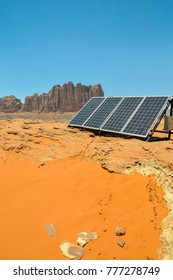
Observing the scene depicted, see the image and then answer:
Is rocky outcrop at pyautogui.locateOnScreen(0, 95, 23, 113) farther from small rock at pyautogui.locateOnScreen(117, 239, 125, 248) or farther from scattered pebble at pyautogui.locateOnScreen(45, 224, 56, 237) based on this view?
small rock at pyautogui.locateOnScreen(117, 239, 125, 248)

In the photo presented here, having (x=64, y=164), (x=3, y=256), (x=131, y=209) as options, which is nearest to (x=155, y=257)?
(x=131, y=209)

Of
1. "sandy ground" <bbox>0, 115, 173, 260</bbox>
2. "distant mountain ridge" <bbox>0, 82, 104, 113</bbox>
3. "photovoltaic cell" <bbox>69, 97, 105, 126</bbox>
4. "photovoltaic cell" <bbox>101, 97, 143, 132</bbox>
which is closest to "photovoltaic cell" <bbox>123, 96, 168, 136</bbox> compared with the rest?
"photovoltaic cell" <bbox>101, 97, 143, 132</bbox>

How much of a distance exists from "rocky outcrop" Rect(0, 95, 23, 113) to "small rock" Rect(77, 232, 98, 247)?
15856 cm

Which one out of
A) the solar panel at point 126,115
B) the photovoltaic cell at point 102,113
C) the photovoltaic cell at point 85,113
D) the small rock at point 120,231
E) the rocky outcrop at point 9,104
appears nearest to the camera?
the small rock at point 120,231

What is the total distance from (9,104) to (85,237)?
Result: 162630 millimetres

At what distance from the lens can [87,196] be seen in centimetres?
720

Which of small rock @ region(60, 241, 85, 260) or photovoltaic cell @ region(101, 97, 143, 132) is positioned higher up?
photovoltaic cell @ region(101, 97, 143, 132)

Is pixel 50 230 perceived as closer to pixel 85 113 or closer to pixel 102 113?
pixel 102 113

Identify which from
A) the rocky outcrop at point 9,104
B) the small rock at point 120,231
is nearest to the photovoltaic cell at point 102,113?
the small rock at point 120,231

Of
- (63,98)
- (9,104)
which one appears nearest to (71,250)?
(63,98)

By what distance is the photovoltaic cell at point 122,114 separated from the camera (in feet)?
35.8

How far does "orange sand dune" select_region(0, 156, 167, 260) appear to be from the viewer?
5645mm

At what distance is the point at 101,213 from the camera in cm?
655

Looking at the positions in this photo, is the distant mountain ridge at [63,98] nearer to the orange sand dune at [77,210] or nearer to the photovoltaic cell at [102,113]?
the photovoltaic cell at [102,113]
